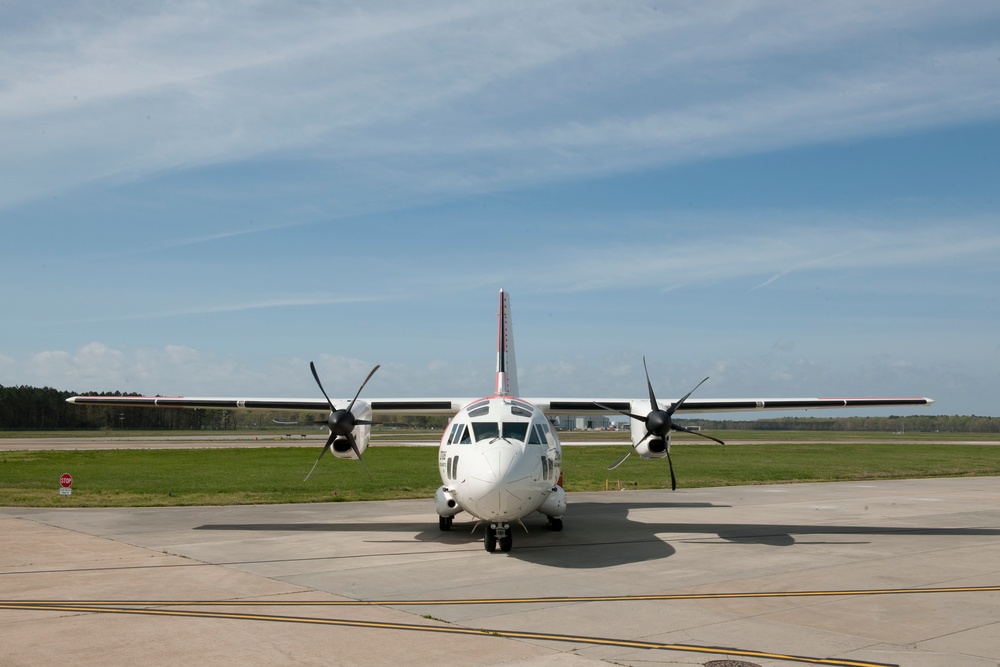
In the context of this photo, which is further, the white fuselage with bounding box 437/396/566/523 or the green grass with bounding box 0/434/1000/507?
the green grass with bounding box 0/434/1000/507

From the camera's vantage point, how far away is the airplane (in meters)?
15.3

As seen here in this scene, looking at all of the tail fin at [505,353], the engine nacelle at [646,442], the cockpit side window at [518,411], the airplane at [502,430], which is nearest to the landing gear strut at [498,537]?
the airplane at [502,430]

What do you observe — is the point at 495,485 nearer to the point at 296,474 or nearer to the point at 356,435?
the point at 356,435

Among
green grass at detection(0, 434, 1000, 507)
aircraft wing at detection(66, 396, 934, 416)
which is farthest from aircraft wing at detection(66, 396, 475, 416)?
green grass at detection(0, 434, 1000, 507)

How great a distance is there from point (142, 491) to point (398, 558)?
1746cm

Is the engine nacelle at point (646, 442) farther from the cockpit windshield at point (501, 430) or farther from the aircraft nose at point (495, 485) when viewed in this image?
the aircraft nose at point (495, 485)

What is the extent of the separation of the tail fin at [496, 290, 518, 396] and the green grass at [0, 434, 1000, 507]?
720 cm

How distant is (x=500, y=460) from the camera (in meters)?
15.1

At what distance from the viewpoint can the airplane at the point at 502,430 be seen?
15.3 m

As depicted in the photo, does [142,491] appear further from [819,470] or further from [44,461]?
[819,470]

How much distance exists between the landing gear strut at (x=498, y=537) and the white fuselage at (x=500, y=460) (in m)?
0.46

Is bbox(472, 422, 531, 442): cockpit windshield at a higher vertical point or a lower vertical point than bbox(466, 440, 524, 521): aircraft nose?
higher

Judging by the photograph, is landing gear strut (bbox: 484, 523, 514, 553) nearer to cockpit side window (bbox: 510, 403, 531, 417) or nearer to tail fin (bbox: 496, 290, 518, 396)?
cockpit side window (bbox: 510, 403, 531, 417)

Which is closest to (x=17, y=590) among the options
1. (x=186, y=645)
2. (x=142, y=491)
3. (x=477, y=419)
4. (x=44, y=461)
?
(x=186, y=645)
